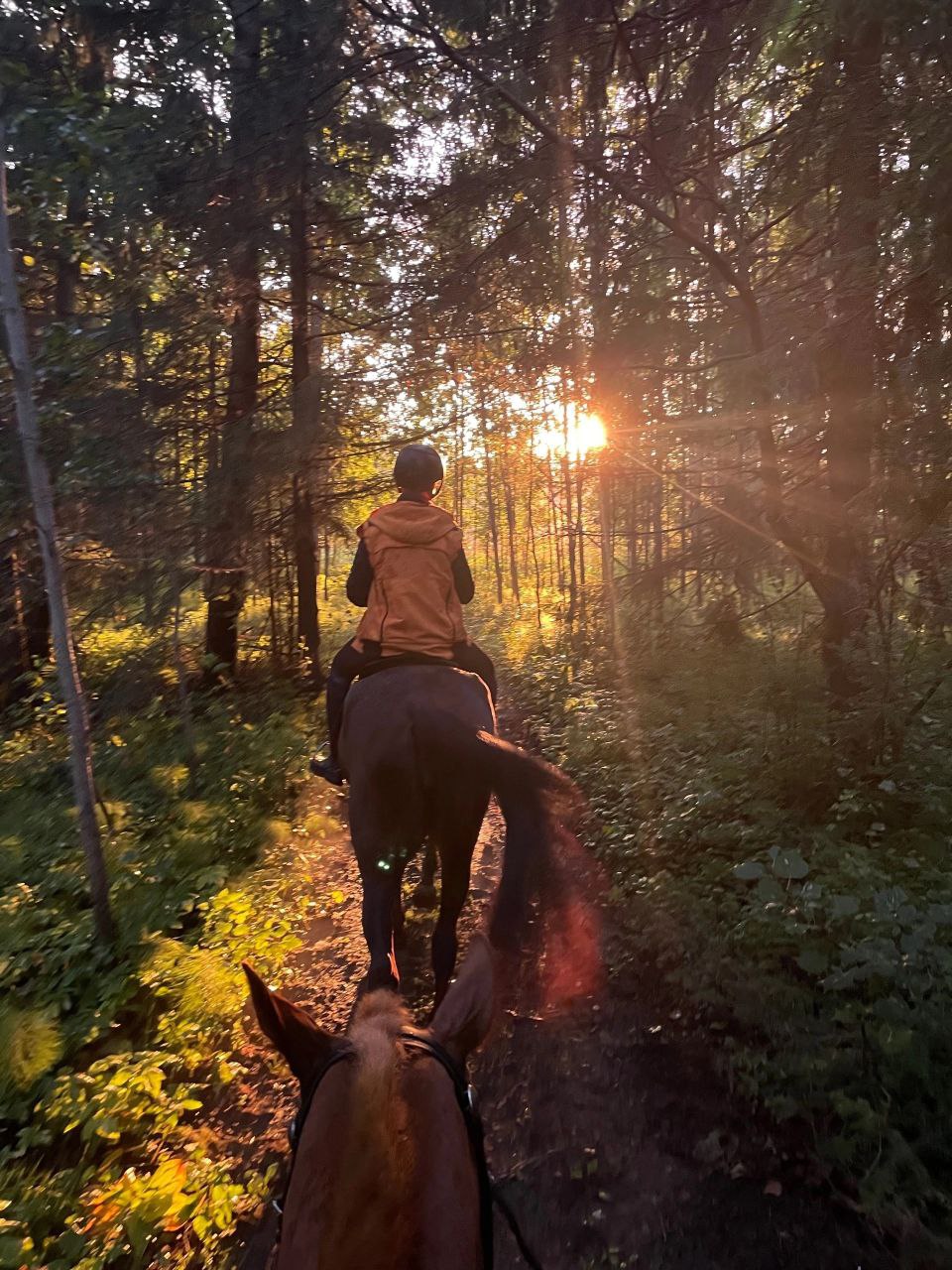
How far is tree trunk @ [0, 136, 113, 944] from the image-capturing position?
149 inches

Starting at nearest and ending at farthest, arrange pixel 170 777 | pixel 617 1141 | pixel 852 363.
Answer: pixel 617 1141, pixel 852 363, pixel 170 777

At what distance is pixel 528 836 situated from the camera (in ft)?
8.42

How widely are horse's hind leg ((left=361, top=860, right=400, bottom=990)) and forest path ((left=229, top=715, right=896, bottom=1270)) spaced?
1.00 meters

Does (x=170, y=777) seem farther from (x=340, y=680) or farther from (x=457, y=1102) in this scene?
(x=457, y=1102)

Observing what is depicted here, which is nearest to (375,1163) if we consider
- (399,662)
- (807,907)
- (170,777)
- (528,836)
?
(528,836)

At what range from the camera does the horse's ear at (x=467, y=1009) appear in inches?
60.9

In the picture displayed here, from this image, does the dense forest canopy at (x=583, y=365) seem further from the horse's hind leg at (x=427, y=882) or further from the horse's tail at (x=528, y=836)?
the horse's tail at (x=528, y=836)

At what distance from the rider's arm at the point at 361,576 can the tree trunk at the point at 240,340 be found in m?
4.11

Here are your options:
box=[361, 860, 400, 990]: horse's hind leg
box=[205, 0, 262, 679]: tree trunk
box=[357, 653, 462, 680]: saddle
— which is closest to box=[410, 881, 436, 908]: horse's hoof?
box=[361, 860, 400, 990]: horse's hind leg

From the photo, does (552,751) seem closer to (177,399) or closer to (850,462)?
(850,462)

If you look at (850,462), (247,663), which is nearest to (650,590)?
(850,462)

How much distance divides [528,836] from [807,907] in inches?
91.8

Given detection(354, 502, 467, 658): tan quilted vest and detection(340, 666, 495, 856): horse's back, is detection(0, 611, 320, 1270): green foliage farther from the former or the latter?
detection(354, 502, 467, 658): tan quilted vest

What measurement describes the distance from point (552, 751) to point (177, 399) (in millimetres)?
6942
